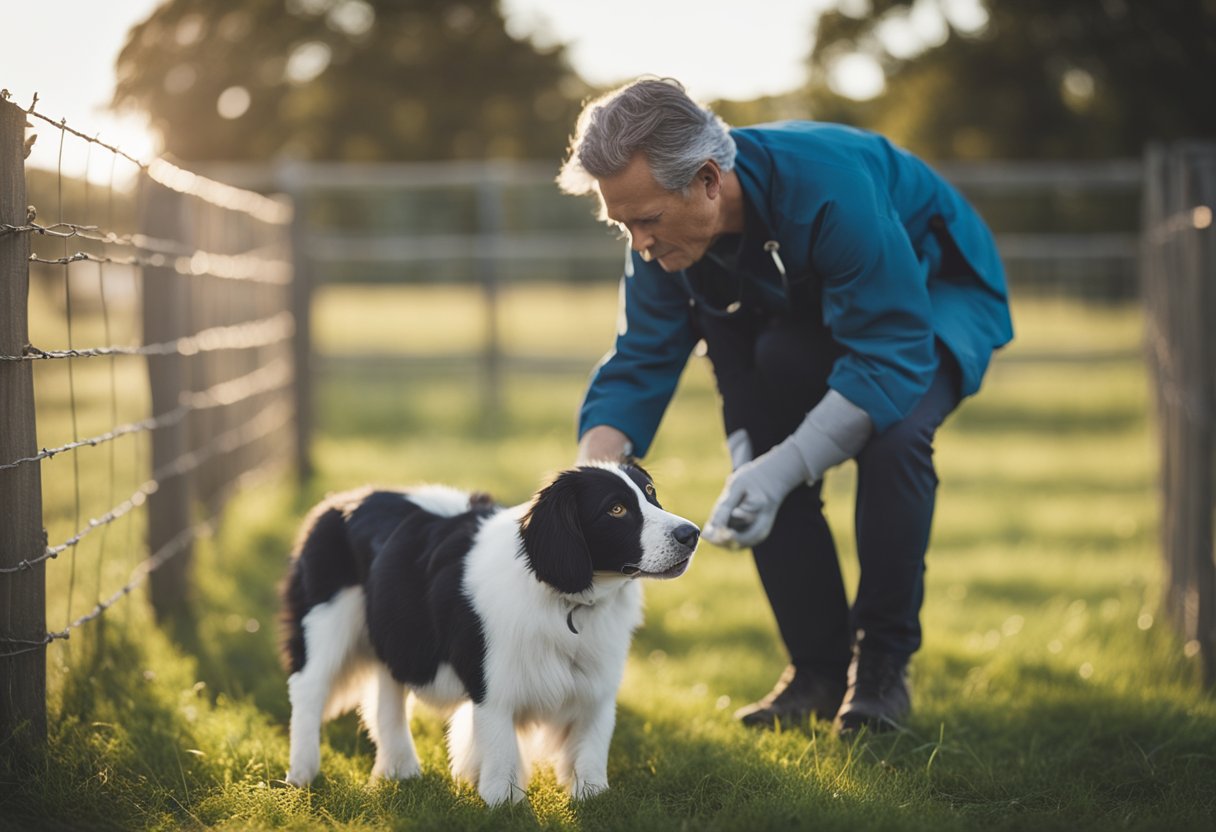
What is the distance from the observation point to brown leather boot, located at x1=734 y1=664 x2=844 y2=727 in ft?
13.1

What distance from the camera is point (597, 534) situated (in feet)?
10.5

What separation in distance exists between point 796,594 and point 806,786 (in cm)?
101

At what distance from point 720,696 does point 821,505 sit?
0.85m

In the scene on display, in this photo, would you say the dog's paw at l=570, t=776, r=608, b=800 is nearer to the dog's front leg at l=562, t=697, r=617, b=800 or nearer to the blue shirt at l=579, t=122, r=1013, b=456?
the dog's front leg at l=562, t=697, r=617, b=800

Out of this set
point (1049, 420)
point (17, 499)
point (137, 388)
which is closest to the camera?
point (17, 499)

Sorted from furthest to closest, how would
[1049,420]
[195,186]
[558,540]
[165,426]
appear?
[1049,420]
[195,186]
[165,426]
[558,540]

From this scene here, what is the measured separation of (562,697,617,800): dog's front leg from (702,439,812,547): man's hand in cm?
55

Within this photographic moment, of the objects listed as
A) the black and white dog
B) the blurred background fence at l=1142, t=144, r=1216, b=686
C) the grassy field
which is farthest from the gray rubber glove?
the blurred background fence at l=1142, t=144, r=1216, b=686

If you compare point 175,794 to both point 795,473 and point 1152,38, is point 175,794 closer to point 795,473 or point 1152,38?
point 795,473

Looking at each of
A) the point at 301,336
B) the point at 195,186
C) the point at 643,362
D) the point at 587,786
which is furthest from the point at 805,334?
the point at 301,336

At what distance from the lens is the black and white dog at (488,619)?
3209 mm

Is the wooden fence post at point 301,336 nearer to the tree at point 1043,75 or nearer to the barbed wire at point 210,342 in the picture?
the barbed wire at point 210,342

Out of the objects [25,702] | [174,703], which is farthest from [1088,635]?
[25,702]

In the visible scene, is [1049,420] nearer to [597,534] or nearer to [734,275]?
[734,275]
